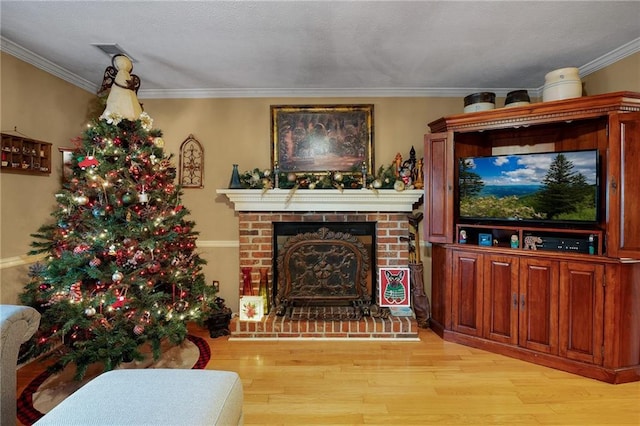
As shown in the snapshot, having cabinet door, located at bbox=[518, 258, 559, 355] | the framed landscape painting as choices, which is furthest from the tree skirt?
cabinet door, located at bbox=[518, 258, 559, 355]

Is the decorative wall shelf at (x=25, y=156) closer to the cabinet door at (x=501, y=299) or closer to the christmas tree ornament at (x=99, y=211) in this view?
the christmas tree ornament at (x=99, y=211)

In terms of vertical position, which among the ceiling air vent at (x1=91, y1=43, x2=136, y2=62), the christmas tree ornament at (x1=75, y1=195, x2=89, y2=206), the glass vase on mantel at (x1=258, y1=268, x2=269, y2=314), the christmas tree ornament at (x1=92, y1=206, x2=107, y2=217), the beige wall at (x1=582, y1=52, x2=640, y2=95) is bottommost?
the glass vase on mantel at (x1=258, y1=268, x2=269, y2=314)

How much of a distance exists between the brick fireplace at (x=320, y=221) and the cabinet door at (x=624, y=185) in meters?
1.51

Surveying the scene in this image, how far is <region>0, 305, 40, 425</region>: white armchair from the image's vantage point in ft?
5.24

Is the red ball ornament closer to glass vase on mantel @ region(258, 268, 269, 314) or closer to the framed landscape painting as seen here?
glass vase on mantel @ region(258, 268, 269, 314)

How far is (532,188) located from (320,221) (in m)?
2.01

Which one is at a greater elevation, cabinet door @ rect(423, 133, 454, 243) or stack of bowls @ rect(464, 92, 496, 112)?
Answer: stack of bowls @ rect(464, 92, 496, 112)

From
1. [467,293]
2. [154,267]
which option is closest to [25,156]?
[154,267]

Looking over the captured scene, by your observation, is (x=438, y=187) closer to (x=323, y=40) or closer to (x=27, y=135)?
(x=323, y=40)

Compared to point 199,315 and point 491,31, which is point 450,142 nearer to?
point 491,31

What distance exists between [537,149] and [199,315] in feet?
11.8

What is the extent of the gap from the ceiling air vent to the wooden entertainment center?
2.80 meters

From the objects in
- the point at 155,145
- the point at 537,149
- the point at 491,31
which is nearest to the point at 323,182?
the point at 155,145

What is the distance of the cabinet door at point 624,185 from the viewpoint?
231cm
